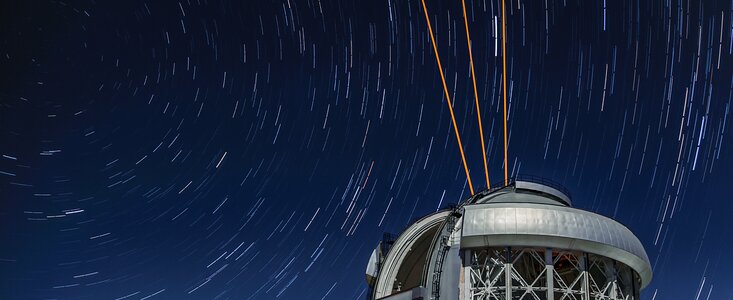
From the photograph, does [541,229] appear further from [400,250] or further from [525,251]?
[400,250]

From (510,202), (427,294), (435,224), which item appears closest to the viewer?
(427,294)

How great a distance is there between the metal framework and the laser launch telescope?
39mm

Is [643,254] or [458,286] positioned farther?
[643,254]

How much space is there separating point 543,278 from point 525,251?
1.42 metres

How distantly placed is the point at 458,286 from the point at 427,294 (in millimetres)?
1288

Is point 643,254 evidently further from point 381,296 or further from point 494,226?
point 381,296

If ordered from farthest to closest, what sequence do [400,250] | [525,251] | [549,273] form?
[400,250] → [525,251] → [549,273]

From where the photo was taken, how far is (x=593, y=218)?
28.9m

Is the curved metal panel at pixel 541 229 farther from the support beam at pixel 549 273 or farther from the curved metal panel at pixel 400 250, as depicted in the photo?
the curved metal panel at pixel 400 250

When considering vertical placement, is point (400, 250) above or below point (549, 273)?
above

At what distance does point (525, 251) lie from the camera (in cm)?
2894

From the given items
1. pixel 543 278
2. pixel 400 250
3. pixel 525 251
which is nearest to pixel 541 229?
pixel 525 251

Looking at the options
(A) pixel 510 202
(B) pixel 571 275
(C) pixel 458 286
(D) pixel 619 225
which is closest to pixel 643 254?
(D) pixel 619 225

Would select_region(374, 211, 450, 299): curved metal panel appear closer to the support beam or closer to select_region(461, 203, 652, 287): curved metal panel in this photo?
select_region(461, 203, 652, 287): curved metal panel
